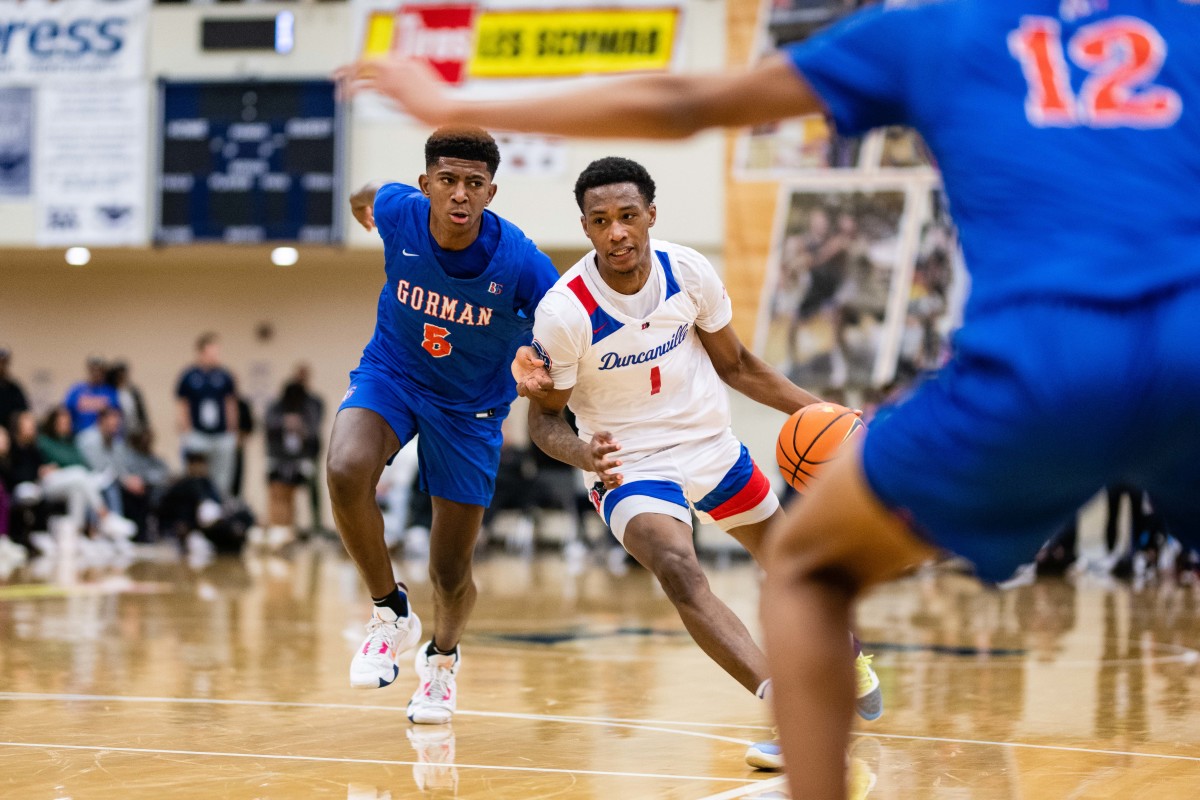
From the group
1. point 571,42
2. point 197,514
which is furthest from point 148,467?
point 571,42

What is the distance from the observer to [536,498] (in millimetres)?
16594

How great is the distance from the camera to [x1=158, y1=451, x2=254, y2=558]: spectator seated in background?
16.4 metres

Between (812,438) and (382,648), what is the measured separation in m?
1.81

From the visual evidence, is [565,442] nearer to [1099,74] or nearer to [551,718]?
[551,718]

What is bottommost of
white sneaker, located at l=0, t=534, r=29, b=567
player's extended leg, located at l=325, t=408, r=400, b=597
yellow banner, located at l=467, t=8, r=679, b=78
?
white sneaker, located at l=0, t=534, r=29, b=567

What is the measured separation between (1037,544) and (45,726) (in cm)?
400

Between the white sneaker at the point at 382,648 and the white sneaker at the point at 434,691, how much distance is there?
115 mm

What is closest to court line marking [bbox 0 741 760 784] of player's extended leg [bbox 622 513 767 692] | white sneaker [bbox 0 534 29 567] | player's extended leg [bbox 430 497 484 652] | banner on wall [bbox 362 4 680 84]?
player's extended leg [bbox 622 513 767 692]

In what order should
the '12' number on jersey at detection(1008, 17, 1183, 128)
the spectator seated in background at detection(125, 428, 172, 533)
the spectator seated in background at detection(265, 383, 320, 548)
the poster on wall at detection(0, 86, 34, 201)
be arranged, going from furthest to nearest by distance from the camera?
the poster on wall at detection(0, 86, 34, 201) → the spectator seated in background at detection(265, 383, 320, 548) → the spectator seated in background at detection(125, 428, 172, 533) → the '12' number on jersey at detection(1008, 17, 1183, 128)

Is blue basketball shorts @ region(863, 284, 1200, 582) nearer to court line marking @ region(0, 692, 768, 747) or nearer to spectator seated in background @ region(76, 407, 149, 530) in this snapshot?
court line marking @ region(0, 692, 768, 747)

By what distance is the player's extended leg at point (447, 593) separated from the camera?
18.7 feet

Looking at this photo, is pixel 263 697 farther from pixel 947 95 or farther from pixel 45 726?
pixel 947 95

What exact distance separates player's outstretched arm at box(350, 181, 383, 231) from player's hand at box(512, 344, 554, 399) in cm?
125

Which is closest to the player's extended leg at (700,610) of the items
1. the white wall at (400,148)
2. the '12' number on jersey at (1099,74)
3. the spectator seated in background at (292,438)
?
the '12' number on jersey at (1099,74)
